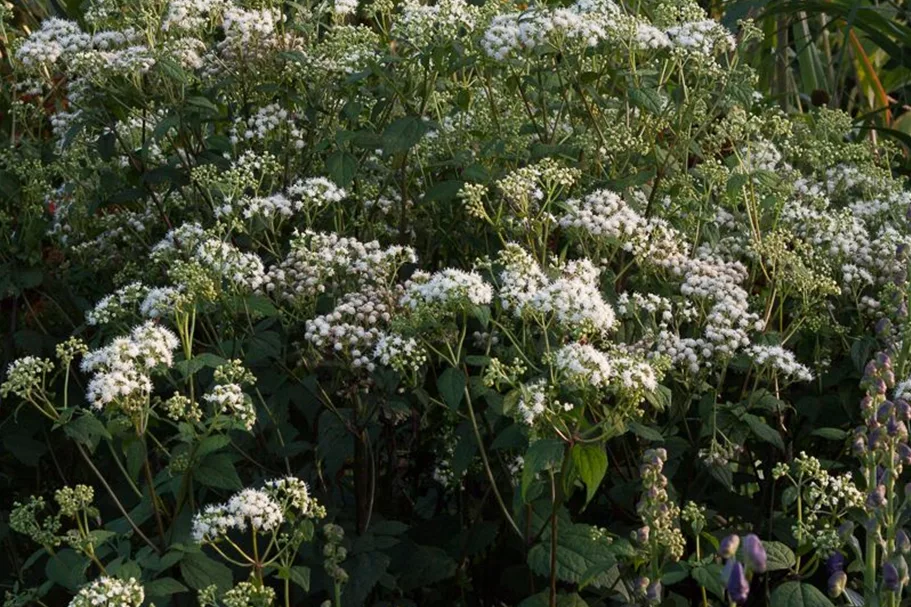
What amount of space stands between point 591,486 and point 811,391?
1.17 meters

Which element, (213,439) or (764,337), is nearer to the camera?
(213,439)

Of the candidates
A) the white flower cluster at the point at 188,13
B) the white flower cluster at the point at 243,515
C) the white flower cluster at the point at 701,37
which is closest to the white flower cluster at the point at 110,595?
the white flower cluster at the point at 243,515

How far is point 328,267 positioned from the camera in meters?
3.29

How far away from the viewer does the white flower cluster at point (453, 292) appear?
9.55 ft

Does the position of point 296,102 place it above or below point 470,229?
above

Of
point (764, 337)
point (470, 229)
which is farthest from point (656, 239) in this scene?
point (470, 229)

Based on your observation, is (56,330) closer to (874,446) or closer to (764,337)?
(764,337)

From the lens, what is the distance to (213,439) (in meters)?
2.85

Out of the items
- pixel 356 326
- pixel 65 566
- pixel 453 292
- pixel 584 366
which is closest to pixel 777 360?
pixel 584 366

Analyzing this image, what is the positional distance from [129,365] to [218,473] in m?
0.33

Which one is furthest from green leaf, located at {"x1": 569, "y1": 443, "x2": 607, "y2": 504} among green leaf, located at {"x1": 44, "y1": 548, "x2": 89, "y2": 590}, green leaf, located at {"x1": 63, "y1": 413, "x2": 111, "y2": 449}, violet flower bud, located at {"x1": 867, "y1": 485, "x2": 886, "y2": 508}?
green leaf, located at {"x1": 44, "y1": 548, "x2": 89, "y2": 590}

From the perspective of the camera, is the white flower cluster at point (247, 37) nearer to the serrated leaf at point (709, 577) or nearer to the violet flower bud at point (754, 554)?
the serrated leaf at point (709, 577)

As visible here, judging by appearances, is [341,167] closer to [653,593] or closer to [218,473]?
[218,473]

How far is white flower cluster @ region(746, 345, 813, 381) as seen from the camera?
3.27 meters
